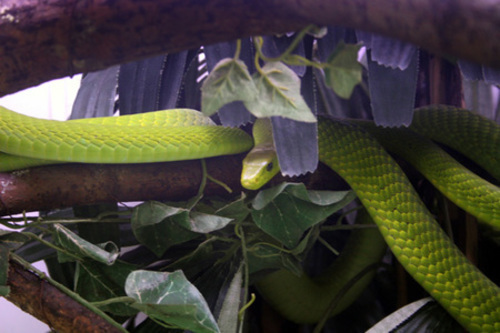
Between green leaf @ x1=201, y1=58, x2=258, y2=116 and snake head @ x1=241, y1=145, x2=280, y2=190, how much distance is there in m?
0.50

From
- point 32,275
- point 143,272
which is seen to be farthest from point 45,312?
point 143,272

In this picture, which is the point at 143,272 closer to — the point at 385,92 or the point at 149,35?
the point at 149,35

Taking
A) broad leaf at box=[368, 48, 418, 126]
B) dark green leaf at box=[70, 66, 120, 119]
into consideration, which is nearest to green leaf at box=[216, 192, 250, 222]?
broad leaf at box=[368, 48, 418, 126]

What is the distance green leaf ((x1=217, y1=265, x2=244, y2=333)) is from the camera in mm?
923

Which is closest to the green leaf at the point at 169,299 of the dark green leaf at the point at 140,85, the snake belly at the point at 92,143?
the snake belly at the point at 92,143

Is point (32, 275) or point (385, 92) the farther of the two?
point (385, 92)

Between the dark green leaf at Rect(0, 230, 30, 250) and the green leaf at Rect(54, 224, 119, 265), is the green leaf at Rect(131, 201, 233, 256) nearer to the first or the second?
the green leaf at Rect(54, 224, 119, 265)

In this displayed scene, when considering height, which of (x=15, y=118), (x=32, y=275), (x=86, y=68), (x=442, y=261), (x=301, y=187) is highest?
(x=86, y=68)

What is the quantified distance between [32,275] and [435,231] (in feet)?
3.15

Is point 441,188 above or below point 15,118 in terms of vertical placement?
below

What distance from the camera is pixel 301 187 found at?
2.95 feet

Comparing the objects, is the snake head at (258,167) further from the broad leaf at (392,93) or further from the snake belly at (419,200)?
the broad leaf at (392,93)

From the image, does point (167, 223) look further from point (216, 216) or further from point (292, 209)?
point (292, 209)

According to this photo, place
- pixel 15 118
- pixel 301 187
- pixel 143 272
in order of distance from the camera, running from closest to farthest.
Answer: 1. pixel 143 272
2. pixel 301 187
3. pixel 15 118
